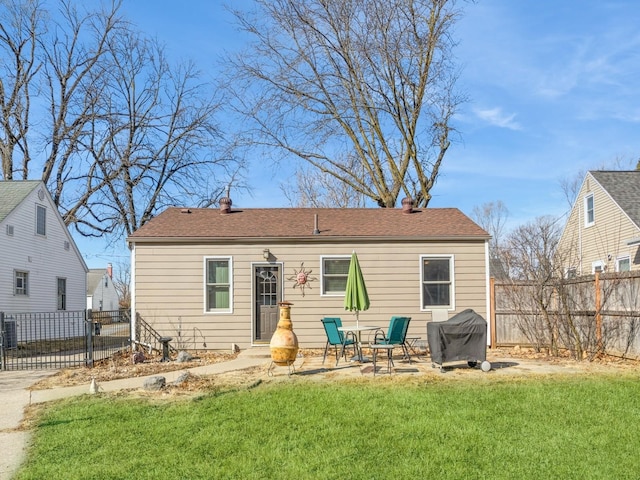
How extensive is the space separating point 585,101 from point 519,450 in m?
13.6

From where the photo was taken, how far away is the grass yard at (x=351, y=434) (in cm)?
463

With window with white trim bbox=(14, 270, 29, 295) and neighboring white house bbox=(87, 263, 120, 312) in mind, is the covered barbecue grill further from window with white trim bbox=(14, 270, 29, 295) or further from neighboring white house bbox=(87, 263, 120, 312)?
neighboring white house bbox=(87, 263, 120, 312)

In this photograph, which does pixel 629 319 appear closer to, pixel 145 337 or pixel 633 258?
pixel 633 258

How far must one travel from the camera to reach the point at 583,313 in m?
11.3

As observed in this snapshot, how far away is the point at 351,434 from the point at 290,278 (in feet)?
26.8

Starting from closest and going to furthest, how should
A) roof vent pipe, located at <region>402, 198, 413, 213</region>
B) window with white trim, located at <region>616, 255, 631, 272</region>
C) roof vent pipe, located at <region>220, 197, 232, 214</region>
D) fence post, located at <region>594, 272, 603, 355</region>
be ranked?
fence post, located at <region>594, 272, 603, 355</region> < roof vent pipe, located at <region>220, 197, 232, 214</region> < roof vent pipe, located at <region>402, 198, 413, 213</region> < window with white trim, located at <region>616, 255, 631, 272</region>

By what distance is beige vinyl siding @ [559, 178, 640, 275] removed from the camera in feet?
59.4

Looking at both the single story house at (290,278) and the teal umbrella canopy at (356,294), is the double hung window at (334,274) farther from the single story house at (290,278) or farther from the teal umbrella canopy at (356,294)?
the teal umbrella canopy at (356,294)

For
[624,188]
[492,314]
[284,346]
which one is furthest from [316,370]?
[624,188]

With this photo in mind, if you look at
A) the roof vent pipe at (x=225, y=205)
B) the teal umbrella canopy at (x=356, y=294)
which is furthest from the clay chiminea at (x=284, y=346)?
the roof vent pipe at (x=225, y=205)

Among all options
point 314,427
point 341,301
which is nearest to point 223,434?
point 314,427

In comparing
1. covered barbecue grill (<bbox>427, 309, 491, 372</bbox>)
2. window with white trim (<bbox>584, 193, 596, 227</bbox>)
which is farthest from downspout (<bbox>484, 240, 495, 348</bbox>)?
window with white trim (<bbox>584, 193, 596, 227</bbox>)

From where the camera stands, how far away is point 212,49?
20656 millimetres

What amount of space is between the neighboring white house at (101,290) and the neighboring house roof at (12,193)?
84.0 ft
